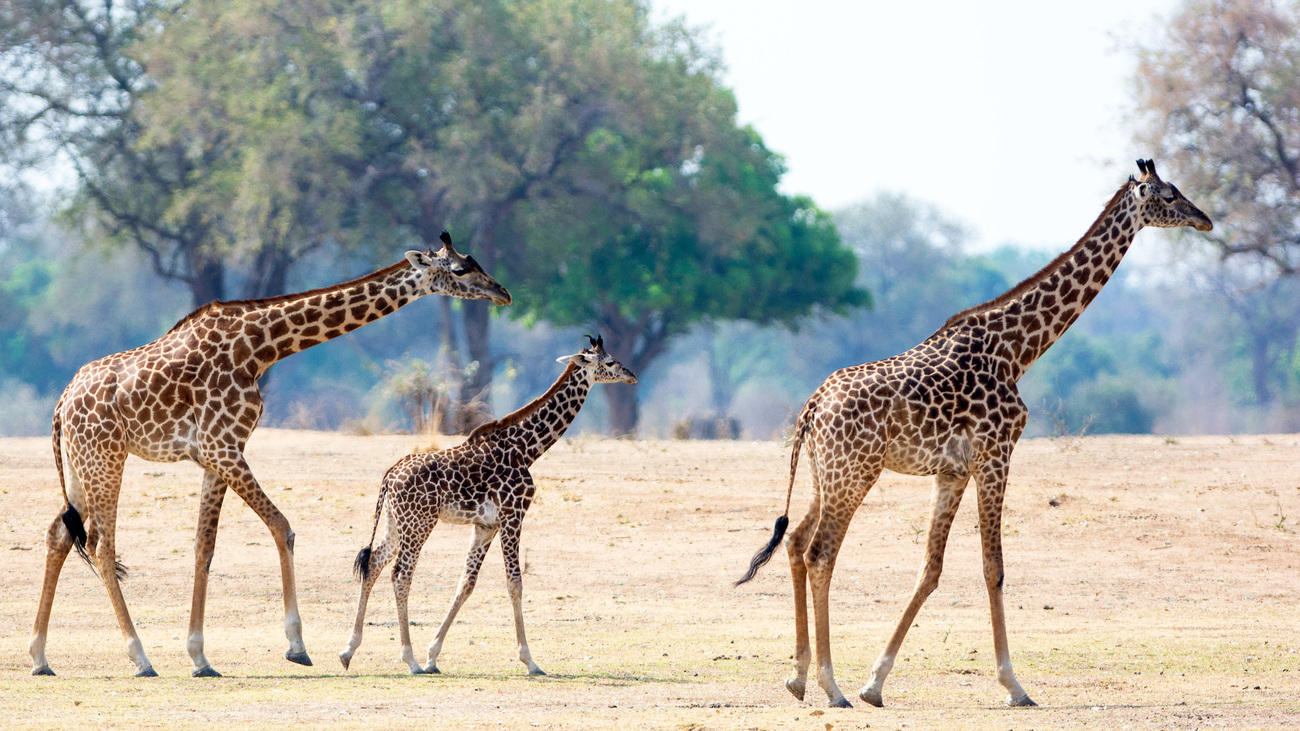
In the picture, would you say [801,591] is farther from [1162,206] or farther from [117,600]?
[117,600]

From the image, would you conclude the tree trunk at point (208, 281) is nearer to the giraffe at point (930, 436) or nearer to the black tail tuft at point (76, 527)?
the black tail tuft at point (76, 527)

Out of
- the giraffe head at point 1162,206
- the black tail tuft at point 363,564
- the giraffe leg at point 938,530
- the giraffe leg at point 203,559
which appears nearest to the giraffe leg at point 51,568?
the giraffe leg at point 203,559

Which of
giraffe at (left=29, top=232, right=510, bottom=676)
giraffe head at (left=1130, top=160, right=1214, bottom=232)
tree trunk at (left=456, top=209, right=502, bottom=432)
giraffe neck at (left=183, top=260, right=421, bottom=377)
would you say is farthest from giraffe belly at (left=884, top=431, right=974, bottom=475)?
tree trunk at (left=456, top=209, right=502, bottom=432)

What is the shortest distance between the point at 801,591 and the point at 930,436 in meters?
1.18

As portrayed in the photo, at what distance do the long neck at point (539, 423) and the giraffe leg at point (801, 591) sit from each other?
2.34 metres

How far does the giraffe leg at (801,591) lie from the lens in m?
8.61

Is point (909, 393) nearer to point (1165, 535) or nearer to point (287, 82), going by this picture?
point (1165, 535)

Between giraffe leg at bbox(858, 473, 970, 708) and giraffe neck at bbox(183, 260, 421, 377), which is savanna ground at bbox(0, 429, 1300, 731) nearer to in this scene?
giraffe leg at bbox(858, 473, 970, 708)

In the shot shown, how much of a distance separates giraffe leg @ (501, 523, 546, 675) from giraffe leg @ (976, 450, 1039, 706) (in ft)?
9.65

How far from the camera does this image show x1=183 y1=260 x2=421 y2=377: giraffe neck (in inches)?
393

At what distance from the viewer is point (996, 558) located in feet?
29.3

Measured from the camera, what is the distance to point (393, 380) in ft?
80.1

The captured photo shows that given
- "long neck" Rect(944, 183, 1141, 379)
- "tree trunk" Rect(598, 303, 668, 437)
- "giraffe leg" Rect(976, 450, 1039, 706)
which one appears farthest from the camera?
"tree trunk" Rect(598, 303, 668, 437)

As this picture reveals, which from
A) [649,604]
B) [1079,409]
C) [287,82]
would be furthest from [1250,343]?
[649,604]
